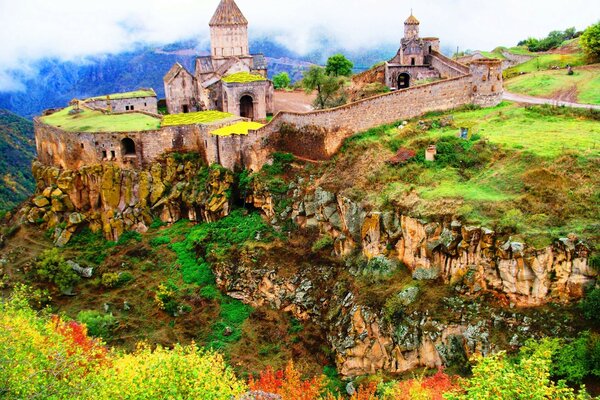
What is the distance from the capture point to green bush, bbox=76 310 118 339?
90.8ft

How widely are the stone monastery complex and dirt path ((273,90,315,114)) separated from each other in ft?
4.89

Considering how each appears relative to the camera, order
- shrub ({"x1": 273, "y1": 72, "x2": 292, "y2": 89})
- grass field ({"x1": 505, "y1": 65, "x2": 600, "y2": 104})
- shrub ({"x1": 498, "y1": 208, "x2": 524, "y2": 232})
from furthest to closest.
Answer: shrub ({"x1": 273, "y1": 72, "x2": 292, "y2": 89})
grass field ({"x1": 505, "y1": 65, "x2": 600, "y2": 104})
shrub ({"x1": 498, "y1": 208, "x2": 524, "y2": 232})

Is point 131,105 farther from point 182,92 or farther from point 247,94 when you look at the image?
point 247,94

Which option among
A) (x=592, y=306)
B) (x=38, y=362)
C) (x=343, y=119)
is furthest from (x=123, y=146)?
(x=592, y=306)

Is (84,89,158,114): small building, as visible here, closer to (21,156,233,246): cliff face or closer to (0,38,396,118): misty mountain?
(21,156,233,246): cliff face

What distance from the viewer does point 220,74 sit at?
1553 inches

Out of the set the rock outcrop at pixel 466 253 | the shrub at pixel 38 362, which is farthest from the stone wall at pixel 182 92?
the shrub at pixel 38 362

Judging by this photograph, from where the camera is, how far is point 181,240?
33250 mm

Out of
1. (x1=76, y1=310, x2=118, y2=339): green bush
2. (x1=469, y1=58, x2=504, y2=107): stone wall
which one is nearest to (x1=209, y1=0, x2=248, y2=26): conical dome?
(x1=469, y1=58, x2=504, y2=107): stone wall

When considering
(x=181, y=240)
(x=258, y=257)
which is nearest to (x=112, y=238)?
(x=181, y=240)

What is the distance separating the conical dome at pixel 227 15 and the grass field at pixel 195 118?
7538mm

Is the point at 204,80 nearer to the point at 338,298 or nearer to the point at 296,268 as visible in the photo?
the point at 296,268

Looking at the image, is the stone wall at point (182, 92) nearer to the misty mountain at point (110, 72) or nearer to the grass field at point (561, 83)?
the grass field at point (561, 83)

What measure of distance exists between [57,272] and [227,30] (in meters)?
19.8
